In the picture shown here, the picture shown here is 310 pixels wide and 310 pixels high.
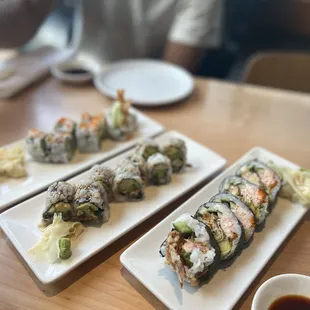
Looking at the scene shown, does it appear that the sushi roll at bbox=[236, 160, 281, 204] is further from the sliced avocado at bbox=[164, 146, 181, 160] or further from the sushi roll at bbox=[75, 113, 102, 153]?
the sushi roll at bbox=[75, 113, 102, 153]

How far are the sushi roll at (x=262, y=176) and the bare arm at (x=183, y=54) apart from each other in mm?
1142

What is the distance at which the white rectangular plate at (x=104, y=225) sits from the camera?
101 cm

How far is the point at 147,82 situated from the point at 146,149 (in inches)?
29.6

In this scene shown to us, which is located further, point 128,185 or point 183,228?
point 128,185

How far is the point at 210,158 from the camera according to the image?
4.88 feet

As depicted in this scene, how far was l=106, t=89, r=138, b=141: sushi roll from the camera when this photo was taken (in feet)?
5.15

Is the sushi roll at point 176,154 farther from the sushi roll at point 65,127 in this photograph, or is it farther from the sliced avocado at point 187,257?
the sliced avocado at point 187,257

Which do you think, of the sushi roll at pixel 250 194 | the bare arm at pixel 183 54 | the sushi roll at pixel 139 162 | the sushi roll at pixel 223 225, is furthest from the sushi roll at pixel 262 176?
the bare arm at pixel 183 54

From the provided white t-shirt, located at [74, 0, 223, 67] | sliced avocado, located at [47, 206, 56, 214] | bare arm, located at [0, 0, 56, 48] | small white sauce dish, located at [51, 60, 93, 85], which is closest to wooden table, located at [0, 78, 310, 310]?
small white sauce dish, located at [51, 60, 93, 85]

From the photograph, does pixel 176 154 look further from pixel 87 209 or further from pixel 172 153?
pixel 87 209

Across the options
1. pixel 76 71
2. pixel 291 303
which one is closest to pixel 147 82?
pixel 76 71

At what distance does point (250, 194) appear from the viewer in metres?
1.18

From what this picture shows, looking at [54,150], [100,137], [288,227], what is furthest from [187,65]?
[288,227]

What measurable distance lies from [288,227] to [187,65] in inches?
54.5
